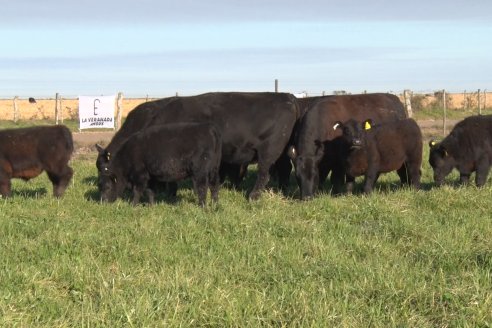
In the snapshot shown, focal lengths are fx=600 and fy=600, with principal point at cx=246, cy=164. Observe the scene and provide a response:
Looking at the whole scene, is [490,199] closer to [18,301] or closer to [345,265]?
[345,265]

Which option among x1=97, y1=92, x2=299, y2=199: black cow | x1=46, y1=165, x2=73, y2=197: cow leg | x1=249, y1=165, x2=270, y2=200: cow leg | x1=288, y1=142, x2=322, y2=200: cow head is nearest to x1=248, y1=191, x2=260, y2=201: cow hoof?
x1=249, y1=165, x2=270, y2=200: cow leg

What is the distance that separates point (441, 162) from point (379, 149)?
1.36 meters

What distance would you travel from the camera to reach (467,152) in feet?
35.2

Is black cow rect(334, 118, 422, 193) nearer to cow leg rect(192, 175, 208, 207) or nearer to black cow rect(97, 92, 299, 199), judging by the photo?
black cow rect(97, 92, 299, 199)

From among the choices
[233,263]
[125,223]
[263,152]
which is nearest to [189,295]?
[233,263]

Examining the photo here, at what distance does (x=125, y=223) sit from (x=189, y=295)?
9.79ft

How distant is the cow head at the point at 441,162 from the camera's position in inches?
429

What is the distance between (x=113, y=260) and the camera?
5.76m

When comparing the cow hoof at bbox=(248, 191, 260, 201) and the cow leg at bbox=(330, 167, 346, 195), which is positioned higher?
the cow leg at bbox=(330, 167, 346, 195)

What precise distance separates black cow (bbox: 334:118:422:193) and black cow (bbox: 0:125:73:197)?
4819mm

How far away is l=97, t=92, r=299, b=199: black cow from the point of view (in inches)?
430

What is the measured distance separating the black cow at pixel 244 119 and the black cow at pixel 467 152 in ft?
9.17

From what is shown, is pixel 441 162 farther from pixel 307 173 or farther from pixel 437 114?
pixel 437 114

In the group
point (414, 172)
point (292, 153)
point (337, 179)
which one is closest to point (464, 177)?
point (414, 172)
